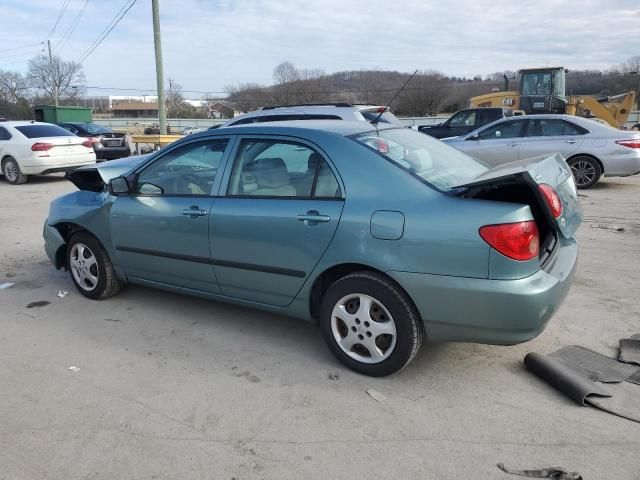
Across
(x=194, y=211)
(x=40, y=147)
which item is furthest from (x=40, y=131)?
(x=194, y=211)

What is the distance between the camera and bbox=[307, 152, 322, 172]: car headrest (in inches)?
138

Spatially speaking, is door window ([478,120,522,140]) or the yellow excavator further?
the yellow excavator

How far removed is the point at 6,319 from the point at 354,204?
3.24m

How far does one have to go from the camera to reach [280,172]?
147 inches

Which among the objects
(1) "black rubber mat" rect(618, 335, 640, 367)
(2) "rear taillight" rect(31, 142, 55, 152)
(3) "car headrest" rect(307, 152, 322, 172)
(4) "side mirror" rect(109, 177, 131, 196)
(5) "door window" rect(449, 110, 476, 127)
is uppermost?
(5) "door window" rect(449, 110, 476, 127)

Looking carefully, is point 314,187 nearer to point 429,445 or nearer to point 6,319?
point 429,445

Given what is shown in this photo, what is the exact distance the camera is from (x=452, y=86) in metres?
51.7

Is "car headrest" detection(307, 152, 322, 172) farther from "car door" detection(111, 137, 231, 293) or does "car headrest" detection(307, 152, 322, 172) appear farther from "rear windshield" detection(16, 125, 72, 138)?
"rear windshield" detection(16, 125, 72, 138)

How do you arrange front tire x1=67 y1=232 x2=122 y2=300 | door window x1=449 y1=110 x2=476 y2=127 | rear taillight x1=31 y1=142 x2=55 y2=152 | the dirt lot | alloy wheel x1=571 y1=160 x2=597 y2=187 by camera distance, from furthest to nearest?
door window x1=449 y1=110 x2=476 y2=127 → rear taillight x1=31 y1=142 x2=55 y2=152 → alloy wheel x1=571 y1=160 x2=597 y2=187 → front tire x1=67 y1=232 x2=122 y2=300 → the dirt lot

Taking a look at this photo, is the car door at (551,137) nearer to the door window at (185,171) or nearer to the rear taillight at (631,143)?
the rear taillight at (631,143)

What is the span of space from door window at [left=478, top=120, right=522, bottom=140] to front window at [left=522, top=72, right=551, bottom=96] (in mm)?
13966

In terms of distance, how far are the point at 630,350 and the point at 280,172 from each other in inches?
104

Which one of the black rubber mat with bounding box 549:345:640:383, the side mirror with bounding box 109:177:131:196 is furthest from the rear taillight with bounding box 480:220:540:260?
the side mirror with bounding box 109:177:131:196

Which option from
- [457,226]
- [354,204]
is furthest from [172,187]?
[457,226]
